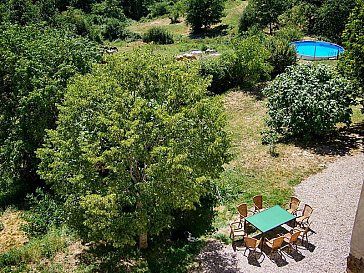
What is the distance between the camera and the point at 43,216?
18.0 m

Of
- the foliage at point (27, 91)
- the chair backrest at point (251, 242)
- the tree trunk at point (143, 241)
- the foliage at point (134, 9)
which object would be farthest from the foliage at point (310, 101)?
the foliage at point (134, 9)

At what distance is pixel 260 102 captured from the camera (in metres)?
27.3

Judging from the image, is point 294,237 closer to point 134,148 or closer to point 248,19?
point 134,148

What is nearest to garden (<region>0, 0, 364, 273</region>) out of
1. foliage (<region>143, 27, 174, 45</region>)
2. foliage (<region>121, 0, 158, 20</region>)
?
foliage (<region>143, 27, 174, 45</region>)

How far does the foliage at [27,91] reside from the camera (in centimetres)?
1988

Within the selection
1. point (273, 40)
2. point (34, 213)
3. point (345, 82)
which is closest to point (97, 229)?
point (34, 213)

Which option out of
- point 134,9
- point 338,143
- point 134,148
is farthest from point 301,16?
point 134,148

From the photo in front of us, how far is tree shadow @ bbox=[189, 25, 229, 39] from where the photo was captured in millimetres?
51225

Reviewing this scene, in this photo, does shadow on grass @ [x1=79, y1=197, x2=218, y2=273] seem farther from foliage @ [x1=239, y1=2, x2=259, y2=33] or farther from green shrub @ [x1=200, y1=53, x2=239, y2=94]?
foliage @ [x1=239, y1=2, x2=259, y2=33]

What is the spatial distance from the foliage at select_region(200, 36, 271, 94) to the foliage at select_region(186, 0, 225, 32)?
74.4ft

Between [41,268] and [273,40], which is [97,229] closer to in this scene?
[41,268]

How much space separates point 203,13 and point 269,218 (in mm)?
42138

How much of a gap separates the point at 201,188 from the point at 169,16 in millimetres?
53069

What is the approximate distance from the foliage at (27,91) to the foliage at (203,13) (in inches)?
1284
